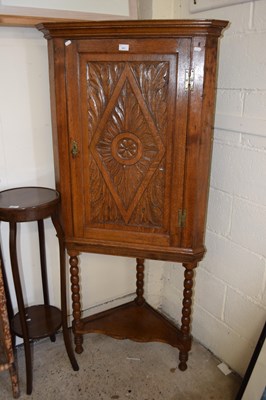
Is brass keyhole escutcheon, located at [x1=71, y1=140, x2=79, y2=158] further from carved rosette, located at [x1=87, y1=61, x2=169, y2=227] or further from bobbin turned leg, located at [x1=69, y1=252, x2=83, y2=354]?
bobbin turned leg, located at [x1=69, y1=252, x2=83, y2=354]

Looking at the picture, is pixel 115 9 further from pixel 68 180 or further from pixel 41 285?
pixel 41 285

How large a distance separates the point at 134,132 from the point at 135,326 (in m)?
1.10

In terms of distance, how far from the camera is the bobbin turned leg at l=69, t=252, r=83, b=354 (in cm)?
184

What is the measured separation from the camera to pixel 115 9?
178 cm

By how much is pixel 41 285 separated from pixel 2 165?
711 mm

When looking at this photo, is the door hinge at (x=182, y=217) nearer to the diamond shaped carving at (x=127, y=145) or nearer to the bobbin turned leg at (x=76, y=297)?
the diamond shaped carving at (x=127, y=145)

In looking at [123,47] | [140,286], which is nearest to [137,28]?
[123,47]

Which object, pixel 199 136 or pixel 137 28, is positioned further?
pixel 199 136

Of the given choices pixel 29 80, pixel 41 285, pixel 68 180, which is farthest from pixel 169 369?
pixel 29 80

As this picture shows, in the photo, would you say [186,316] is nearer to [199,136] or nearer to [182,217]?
[182,217]

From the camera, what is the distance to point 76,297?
6.24 feet

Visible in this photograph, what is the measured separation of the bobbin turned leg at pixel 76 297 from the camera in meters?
1.84

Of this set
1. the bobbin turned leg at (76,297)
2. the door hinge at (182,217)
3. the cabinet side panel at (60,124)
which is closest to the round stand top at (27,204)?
the cabinet side panel at (60,124)

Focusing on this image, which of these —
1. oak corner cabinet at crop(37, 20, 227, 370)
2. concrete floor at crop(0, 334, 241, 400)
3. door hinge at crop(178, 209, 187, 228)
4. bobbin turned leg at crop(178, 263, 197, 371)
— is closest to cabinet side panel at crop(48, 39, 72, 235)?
oak corner cabinet at crop(37, 20, 227, 370)
